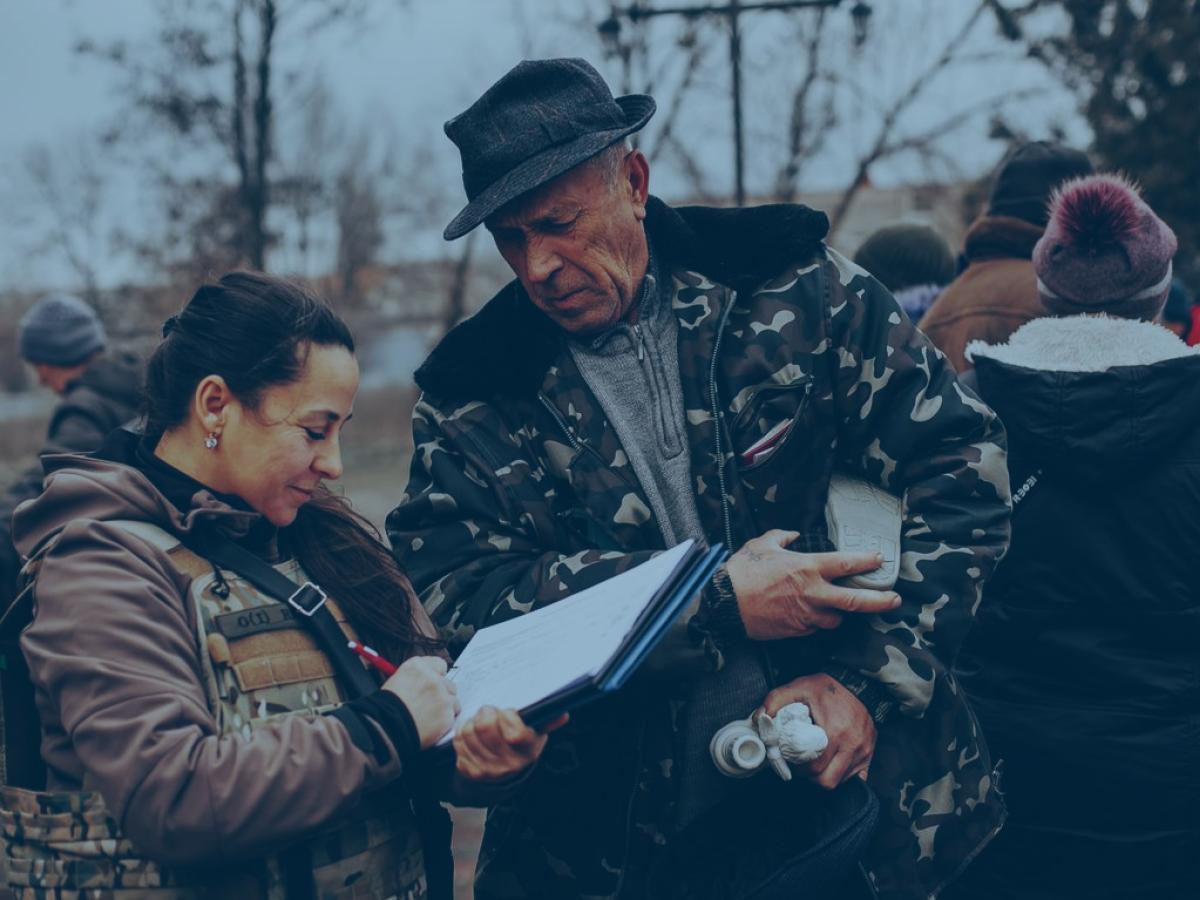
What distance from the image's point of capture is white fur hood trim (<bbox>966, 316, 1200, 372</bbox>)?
9.36 feet

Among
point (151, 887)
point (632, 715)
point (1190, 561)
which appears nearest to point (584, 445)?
point (632, 715)

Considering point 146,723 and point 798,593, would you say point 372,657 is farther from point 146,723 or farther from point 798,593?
point 798,593

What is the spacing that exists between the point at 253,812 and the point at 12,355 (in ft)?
134

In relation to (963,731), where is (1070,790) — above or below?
below

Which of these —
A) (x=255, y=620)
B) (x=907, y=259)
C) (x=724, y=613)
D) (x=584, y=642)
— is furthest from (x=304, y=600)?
(x=907, y=259)

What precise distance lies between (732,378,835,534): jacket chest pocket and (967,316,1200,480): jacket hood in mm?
646

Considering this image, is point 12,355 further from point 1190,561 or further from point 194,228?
point 1190,561

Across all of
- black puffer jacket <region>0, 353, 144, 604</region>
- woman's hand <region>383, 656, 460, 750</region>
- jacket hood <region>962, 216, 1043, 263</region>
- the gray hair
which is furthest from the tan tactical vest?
black puffer jacket <region>0, 353, 144, 604</region>

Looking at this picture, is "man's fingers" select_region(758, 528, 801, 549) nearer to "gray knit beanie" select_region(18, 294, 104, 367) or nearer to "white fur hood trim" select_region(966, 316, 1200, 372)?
"white fur hood trim" select_region(966, 316, 1200, 372)

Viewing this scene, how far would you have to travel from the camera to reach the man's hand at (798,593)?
226 centimetres

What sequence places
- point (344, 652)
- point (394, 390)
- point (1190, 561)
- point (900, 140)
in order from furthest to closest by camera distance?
point (394, 390), point (900, 140), point (1190, 561), point (344, 652)

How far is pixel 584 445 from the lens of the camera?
7.97 feet

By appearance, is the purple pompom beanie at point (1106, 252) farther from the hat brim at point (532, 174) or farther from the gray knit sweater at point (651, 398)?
the hat brim at point (532, 174)

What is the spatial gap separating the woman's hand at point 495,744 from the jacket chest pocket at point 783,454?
63cm
